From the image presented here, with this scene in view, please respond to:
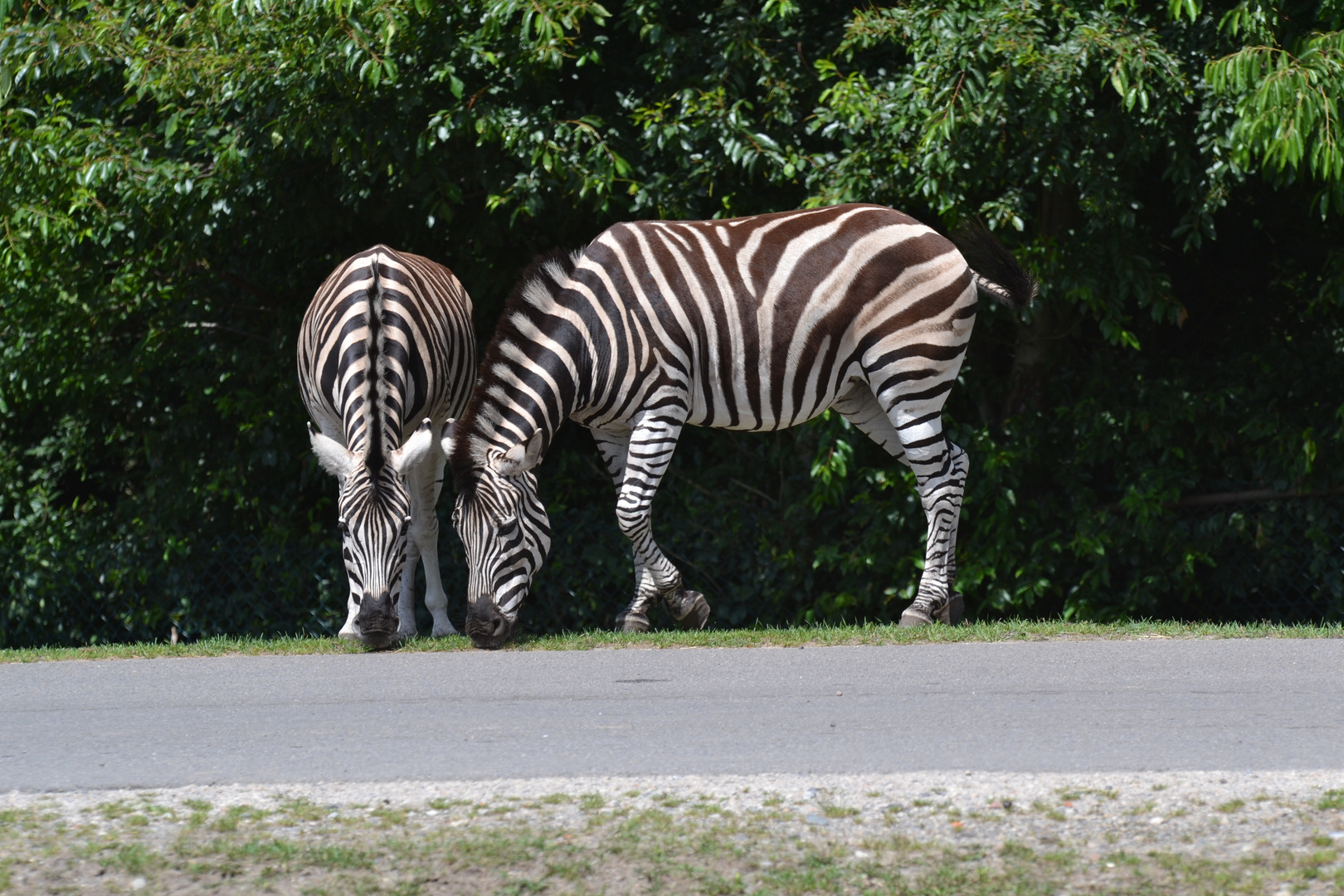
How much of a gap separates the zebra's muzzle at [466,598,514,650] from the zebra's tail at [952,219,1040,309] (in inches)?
138

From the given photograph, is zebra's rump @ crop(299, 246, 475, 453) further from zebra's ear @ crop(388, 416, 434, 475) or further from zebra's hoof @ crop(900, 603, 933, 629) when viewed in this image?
zebra's hoof @ crop(900, 603, 933, 629)

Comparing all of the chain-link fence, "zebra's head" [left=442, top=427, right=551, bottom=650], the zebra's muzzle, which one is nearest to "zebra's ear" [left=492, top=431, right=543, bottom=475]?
"zebra's head" [left=442, top=427, right=551, bottom=650]

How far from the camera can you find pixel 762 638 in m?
8.01

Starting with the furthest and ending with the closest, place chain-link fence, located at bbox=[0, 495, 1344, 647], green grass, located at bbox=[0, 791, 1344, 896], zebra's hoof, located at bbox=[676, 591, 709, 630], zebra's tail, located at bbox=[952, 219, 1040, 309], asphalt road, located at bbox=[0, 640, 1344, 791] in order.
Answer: chain-link fence, located at bbox=[0, 495, 1344, 647], zebra's tail, located at bbox=[952, 219, 1040, 309], zebra's hoof, located at bbox=[676, 591, 709, 630], asphalt road, located at bbox=[0, 640, 1344, 791], green grass, located at bbox=[0, 791, 1344, 896]

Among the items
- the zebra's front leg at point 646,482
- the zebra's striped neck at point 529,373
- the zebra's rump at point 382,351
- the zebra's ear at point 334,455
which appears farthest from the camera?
the zebra's front leg at point 646,482

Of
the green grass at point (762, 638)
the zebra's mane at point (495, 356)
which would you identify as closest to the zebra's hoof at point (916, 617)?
the green grass at point (762, 638)

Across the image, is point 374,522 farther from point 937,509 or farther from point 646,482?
point 937,509

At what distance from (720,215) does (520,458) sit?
276cm

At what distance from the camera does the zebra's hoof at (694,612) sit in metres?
9.09

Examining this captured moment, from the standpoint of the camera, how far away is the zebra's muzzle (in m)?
7.95

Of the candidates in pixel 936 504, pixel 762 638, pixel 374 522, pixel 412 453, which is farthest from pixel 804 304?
pixel 374 522

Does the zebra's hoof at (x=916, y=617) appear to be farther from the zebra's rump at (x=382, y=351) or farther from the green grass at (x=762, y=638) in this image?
the zebra's rump at (x=382, y=351)

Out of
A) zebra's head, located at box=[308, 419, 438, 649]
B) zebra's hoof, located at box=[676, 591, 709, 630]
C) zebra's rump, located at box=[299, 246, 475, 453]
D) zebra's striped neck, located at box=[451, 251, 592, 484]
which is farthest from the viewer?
zebra's hoof, located at box=[676, 591, 709, 630]

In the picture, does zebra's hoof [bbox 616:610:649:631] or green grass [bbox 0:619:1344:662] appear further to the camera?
zebra's hoof [bbox 616:610:649:631]
